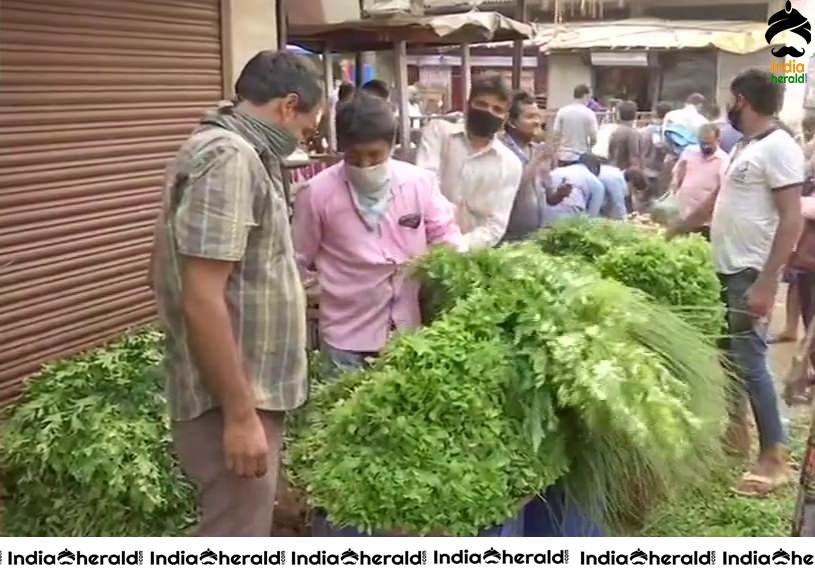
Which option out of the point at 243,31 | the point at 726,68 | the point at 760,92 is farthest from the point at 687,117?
the point at 243,31

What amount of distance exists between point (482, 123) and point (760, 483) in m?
1.62

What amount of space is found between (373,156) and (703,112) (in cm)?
576

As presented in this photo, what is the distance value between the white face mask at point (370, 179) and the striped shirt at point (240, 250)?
76 centimetres

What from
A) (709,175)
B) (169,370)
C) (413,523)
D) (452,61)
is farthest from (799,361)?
(452,61)

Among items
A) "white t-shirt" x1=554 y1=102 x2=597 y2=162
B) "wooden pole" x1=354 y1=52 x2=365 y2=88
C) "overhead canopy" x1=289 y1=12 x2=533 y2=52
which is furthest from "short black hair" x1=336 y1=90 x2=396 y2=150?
"white t-shirt" x1=554 y1=102 x2=597 y2=162

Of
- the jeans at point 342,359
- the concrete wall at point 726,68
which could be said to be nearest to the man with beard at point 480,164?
the jeans at point 342,359

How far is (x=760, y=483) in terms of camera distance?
3.68 meters

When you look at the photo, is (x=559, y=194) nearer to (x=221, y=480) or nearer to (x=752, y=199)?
(x=752, y=199)

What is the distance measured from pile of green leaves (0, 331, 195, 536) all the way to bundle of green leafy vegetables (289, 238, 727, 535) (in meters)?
0.39

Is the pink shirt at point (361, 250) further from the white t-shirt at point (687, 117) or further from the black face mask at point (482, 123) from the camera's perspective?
the white t-shirt at point (687, 117)

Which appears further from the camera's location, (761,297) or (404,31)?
(404,31)

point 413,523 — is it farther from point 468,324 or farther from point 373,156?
point 373,156

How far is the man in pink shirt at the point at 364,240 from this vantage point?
2.93 meters

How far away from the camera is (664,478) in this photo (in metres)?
2.34
